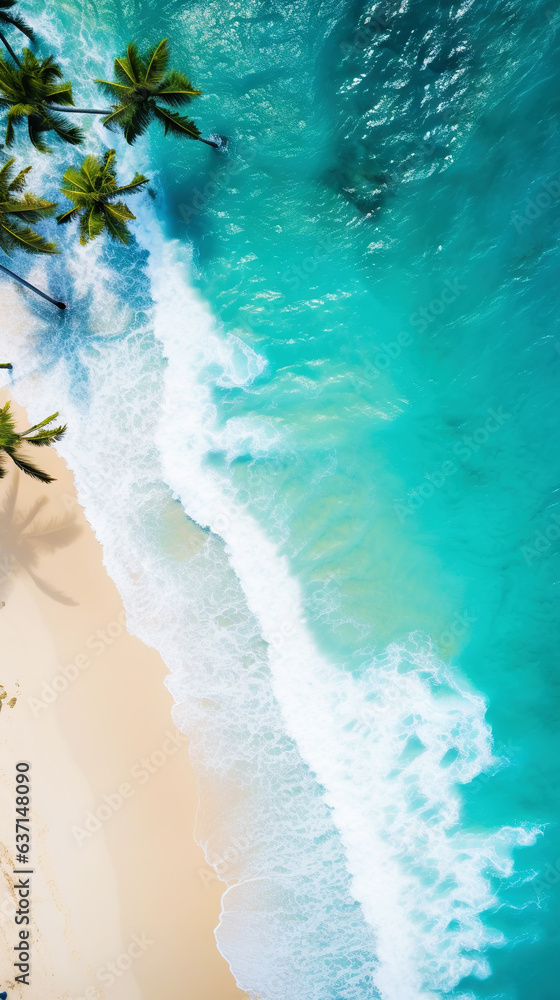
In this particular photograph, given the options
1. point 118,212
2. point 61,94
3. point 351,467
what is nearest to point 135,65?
point 61,94

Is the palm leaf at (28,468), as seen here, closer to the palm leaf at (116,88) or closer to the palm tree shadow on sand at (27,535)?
the palm tree shadow on sand at (27,535)

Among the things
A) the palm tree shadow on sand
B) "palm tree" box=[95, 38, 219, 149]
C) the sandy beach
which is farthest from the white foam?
"palm tree" box=[95, 38, 219, 149]

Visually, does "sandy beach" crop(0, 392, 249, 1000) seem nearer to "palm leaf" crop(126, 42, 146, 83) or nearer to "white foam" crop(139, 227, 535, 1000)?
"white foam" crop(139, 227, 535, 1000)

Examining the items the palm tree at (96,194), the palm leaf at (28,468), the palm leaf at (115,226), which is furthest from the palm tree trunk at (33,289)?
the palm leaf at (28,468)

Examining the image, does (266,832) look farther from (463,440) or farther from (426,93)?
(426,93)

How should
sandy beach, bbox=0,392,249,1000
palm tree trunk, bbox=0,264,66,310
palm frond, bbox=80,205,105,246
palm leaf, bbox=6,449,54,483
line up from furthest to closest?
palm tree trunk, bbox=0,264,66,310 < sandy beach, bbox=0,392,249,1000 < palm leaf, bbox=6,449,54,483 < palm frond, bbox=80,205,105,246

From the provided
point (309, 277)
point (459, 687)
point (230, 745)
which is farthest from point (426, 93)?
point (230, 745)
